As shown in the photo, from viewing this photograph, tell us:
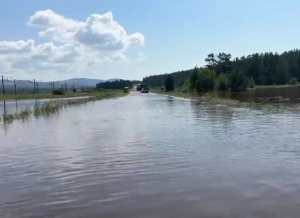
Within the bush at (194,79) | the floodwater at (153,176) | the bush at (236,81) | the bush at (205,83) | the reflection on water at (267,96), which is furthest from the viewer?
the bush at (236,81)

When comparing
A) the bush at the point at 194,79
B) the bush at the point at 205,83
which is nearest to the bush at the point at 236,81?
the bush at the point at 194,79

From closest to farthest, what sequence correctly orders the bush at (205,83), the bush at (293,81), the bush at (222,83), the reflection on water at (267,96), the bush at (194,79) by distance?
the reflection on water at (267,96)
the bush at (205,83)
the bush at (222,83)
the bush at (194,79)
the bush at (293,81)

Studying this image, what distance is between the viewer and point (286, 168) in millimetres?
10477

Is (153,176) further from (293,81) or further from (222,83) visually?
(293,81)

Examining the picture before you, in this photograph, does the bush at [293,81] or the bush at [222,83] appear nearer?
the bush at [222,83]

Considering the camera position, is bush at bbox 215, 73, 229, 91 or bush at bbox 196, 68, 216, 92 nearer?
bush at bbox 196, 68, 216, 92

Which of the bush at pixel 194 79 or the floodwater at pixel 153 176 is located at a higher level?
the bush at pixel 194 79

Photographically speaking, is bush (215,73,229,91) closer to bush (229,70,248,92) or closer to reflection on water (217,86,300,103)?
bush (229,70,248,92)

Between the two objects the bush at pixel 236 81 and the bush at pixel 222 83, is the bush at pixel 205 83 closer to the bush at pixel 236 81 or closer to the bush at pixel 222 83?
the bush at pixel 222 83

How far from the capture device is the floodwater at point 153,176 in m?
7.53

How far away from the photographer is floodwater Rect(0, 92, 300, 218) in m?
7.53

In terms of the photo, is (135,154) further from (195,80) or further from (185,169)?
(195,80)

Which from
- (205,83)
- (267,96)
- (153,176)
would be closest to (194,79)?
(205,83)

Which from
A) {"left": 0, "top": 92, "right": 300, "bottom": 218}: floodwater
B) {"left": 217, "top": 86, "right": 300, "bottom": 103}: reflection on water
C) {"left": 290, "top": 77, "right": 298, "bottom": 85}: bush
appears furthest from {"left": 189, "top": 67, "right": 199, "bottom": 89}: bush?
{"left": 0, "top": 92, "right": 300, "bottom": 218}: floodwater
